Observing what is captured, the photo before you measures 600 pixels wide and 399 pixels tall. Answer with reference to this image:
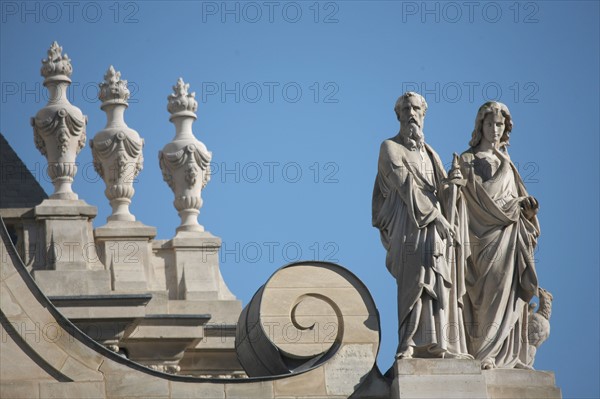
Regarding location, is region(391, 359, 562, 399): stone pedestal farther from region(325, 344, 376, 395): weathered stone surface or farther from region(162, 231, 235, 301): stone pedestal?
region(162, 231, 235, 301): stone pedestal

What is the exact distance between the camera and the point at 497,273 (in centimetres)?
3023

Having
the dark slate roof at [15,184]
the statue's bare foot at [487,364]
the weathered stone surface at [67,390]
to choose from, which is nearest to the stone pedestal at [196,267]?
the dark slate roof at [15,184]

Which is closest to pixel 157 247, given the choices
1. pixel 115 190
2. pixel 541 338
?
pixel 115 190

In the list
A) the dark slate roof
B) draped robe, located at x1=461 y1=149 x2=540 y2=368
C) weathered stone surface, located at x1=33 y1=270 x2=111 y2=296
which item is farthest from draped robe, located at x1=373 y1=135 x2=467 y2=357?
the dark slate roof

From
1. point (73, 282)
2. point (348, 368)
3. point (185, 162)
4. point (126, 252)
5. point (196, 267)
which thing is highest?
point (185, 162)

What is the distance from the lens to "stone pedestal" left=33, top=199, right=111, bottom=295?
41.1 metres

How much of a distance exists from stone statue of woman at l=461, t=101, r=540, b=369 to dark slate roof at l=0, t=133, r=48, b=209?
55.1 ft

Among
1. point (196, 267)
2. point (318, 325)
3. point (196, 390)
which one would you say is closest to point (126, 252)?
point (196, 267)

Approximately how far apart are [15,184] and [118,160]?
3.57m

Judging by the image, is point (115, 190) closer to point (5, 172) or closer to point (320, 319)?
point (5, 172)

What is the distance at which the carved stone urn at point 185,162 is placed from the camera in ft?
149

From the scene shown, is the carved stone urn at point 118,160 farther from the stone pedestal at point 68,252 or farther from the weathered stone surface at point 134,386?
the weathered stone surface at point 134,386

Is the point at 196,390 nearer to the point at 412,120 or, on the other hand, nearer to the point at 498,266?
the point at 498,266

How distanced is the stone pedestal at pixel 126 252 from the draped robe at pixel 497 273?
13135 mm
